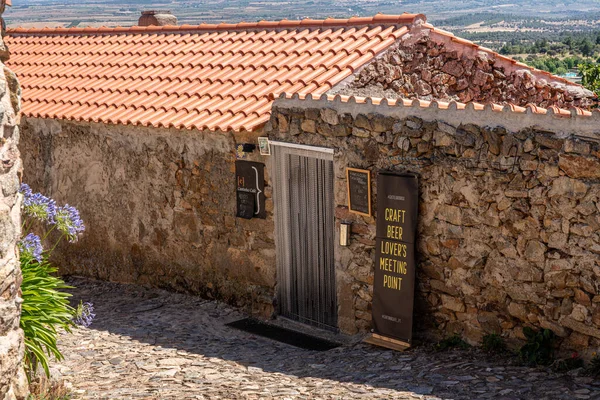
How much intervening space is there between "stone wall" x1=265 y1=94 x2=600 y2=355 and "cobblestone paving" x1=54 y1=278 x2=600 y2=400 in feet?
1.47

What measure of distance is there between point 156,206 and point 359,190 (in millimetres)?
3027

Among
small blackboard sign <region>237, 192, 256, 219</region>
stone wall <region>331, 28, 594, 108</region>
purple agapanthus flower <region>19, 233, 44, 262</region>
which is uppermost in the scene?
stone wall <region>331, 28, 594, 108</region>

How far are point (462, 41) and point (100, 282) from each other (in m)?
5.36

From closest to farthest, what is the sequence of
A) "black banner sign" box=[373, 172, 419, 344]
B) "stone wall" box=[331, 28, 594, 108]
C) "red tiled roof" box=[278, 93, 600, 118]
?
"red tiled roof" box=[278, 93, 600, 118]
"black banner sign" box=[373, 172, 419, 344]
"stone wall" box=[331, 28, 594, 108]

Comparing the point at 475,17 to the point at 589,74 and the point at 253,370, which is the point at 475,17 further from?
the point at 253,370

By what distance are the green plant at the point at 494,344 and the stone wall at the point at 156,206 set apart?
105 inches

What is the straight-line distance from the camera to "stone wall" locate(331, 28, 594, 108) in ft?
33.0

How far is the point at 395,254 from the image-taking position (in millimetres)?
A: 7723

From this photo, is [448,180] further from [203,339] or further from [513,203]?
[203,339]

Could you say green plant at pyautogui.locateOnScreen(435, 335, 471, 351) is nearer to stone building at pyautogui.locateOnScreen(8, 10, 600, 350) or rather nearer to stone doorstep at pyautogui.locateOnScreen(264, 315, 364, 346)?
stone building at pyautogui.locateOnScreen(8, 10, 600, 350)

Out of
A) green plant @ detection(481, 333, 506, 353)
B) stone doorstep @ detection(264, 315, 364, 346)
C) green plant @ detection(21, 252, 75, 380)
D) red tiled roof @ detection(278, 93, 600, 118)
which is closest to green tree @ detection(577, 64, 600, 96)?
red tiled roof @ detection(278, 93, 600, 118)

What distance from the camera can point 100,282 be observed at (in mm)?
10789

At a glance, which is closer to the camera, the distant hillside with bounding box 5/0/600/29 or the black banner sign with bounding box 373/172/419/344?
the black banner sign with bounding box 373/172/419/344

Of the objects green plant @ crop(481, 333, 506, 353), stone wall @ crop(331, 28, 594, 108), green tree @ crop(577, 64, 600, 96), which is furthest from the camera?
green tree @ crop(577, 64, 600, 96)
